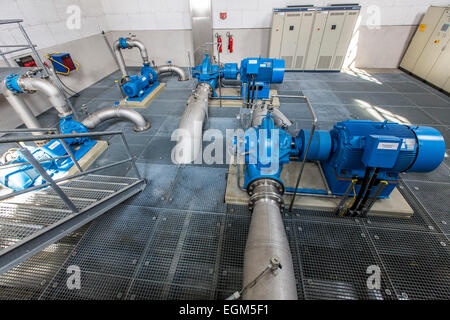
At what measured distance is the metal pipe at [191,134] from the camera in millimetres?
3654

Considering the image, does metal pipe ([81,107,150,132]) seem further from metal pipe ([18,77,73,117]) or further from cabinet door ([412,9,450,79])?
cabinet door ([412,9,450,79])

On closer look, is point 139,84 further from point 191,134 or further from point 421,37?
point 421,37

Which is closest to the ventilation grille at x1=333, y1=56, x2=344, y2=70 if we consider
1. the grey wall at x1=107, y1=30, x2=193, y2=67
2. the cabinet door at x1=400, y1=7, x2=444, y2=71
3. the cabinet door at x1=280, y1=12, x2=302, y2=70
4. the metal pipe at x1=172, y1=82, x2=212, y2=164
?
the cabinet door at x1=280, y1=12, x2=302, y2=70

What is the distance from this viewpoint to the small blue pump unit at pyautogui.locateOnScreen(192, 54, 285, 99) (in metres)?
4.73

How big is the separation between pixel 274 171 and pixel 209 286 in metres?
1.49

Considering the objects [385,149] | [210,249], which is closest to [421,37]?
[385,149]

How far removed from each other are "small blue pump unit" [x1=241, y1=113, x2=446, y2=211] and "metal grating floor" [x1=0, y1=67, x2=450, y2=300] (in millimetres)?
582

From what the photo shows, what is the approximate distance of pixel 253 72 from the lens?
185 inches

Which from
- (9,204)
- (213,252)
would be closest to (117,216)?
(9,204)

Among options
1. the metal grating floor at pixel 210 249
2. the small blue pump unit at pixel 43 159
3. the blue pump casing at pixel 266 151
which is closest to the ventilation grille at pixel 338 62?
the metal grating floor at pixel 210 249

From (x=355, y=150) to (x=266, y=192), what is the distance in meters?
1.15

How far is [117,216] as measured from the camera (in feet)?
9.09
